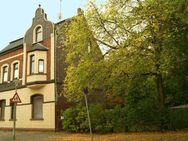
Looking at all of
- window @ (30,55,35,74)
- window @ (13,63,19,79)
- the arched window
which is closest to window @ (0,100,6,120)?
window @ (13,63,19,79)

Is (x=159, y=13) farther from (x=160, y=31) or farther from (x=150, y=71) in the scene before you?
(x=150, y=71)

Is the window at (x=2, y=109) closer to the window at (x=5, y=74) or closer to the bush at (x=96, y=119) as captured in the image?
the window at (x=5, y=74)

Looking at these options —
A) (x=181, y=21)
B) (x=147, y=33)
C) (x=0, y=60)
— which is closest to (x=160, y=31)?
(x=147, y=33)

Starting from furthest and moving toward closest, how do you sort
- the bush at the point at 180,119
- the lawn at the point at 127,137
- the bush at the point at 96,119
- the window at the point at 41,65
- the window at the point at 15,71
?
the window at the point at 15,71
the window at the point at 41,65
the bush at the point at 96,119
the bush at the point at 180,119
the lawn at the point at 127,137

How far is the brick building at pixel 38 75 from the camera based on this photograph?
1172 inches

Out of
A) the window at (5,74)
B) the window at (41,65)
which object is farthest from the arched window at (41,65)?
the window at (5,74)

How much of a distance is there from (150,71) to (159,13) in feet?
14.2

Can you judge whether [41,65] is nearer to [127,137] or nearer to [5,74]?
[5,74]

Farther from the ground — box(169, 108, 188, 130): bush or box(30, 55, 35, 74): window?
box(30, 55, 35, 74): window

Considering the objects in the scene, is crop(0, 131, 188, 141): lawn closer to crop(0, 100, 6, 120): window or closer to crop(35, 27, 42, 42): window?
crop(35, 27, 42, 42): window

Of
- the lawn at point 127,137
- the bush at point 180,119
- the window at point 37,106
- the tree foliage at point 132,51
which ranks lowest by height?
the lawn at point 127,137

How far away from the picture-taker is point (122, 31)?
20.5 m

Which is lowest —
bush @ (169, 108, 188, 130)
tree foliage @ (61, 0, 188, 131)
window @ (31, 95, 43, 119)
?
bush @ (169, 108, 188, 130)

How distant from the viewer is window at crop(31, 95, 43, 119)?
31.2 meters
